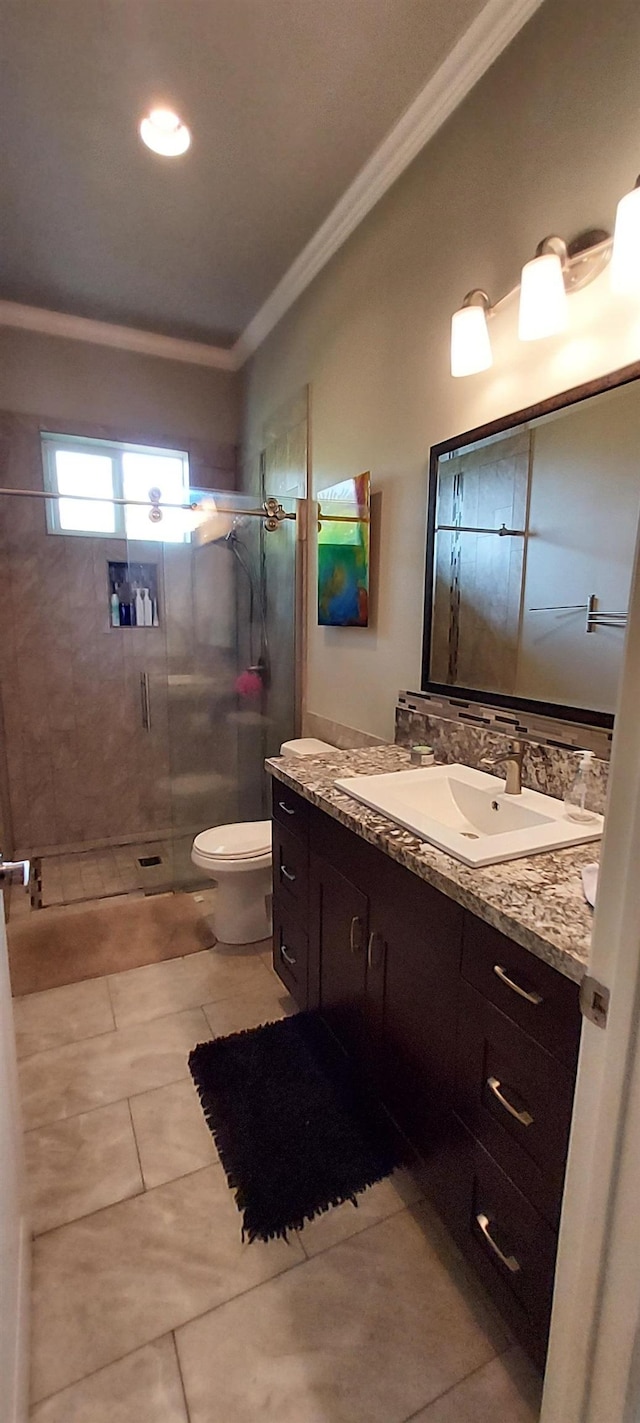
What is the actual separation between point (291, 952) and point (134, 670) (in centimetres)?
211

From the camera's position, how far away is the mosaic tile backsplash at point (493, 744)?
1.34m

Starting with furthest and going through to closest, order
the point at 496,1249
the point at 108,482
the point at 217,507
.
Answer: the point at 108,482, the point at 217,507, the point at 496,1249

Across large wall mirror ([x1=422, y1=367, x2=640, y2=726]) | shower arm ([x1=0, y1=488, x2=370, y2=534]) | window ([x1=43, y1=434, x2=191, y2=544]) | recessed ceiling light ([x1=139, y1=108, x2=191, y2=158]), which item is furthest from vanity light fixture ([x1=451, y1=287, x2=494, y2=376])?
window ([x1=43, y1=434, x2=191, y2=544])

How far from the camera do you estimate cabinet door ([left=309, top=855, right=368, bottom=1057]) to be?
1.46m

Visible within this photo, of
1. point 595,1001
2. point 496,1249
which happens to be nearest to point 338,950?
point 496,1249

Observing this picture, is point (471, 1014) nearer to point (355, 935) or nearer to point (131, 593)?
point (355, 935)

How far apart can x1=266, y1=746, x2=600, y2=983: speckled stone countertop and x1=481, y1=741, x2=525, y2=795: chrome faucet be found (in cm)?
29

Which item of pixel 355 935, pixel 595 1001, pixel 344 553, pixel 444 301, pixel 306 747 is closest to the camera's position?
pixel 595 1001

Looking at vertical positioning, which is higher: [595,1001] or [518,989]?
[595,1001]

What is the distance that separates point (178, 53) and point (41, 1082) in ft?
9.56

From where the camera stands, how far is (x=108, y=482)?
132 inches

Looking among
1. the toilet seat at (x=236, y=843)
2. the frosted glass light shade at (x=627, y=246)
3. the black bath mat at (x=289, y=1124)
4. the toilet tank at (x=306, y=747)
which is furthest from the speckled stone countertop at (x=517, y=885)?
the frosted glass light shade at (x=627, y=246)

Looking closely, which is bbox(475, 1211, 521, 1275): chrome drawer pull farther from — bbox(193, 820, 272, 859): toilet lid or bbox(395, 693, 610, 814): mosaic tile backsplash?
bbox(193, 820, 272, 859): toilet lid

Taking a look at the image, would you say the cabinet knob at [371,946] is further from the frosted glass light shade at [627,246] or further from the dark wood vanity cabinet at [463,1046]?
the frosted glass light shade at [627,246]
